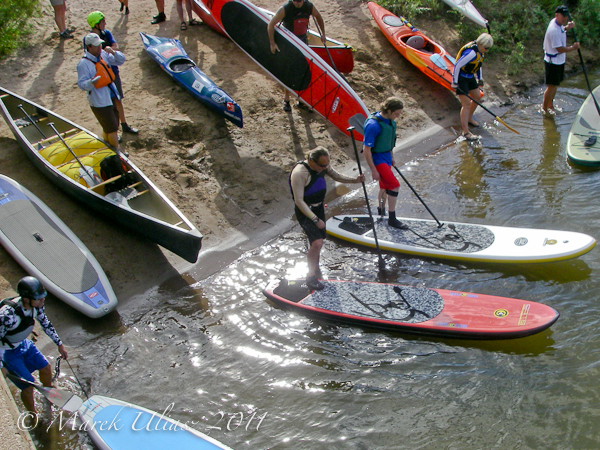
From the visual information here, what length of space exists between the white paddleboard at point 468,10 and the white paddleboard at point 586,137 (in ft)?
10.2

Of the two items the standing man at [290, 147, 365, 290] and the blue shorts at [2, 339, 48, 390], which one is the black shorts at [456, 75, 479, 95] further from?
the blue shorts at [2, 339, 48, 390]

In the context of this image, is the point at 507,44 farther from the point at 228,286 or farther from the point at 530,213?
the point at 228,286

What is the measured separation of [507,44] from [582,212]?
6195 mm

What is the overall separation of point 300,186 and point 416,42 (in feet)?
22.1

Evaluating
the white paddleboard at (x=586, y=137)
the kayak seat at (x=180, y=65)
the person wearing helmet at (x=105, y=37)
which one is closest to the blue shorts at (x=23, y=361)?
the person wearing helmet at (x=105, y=37)

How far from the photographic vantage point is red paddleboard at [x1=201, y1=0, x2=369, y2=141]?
24.8 feet

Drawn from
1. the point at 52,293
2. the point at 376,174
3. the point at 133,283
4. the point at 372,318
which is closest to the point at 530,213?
the point at 376,174

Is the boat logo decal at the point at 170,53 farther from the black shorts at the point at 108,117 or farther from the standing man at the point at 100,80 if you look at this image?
the black shorts at the point at 108,117

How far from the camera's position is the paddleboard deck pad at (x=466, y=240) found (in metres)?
5.17

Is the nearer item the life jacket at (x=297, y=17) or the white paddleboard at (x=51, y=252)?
the white paddleboard at (x=51, y=252)

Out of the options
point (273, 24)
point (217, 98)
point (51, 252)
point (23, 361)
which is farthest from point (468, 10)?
point (23, 361)

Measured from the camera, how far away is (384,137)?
555cm

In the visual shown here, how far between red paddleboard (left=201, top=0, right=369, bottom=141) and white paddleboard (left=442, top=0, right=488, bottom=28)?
4.67 metres

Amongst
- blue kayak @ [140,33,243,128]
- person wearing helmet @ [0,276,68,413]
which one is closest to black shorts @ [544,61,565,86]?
blue kayak @ [140,33,243,128]
